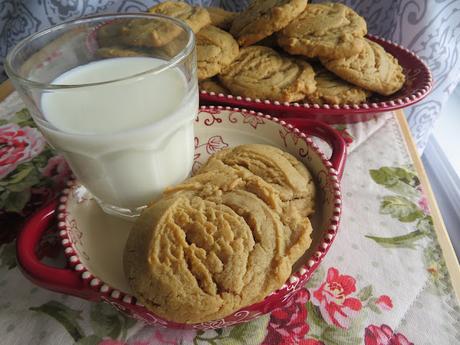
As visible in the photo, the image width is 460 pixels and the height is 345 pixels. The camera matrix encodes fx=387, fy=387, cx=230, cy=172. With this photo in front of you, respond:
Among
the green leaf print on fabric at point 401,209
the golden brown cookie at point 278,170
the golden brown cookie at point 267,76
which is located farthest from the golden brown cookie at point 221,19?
the green leaf print on fabric at point 401,209

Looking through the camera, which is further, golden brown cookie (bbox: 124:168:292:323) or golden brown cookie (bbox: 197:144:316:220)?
golden brown cookie (bbox: 197:144:316:220)

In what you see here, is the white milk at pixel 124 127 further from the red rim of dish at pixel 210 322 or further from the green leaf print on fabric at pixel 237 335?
the green leaf print on fabric at pixel 237 335

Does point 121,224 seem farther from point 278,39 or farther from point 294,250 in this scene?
point 278,39

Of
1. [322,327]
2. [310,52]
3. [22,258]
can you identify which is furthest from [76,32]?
[322,327]

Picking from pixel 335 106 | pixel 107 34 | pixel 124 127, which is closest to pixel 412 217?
pixel 335 106

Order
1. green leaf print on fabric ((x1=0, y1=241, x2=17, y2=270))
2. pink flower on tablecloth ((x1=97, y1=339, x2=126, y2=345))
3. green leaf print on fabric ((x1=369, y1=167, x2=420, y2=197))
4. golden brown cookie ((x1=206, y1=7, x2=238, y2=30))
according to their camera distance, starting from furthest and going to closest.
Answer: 1. golden brown cookie ((x1=206, y1=7, x2=238, y2=30))
2. green leaf print on fabric ((x1=369, y1=167, x2=420, y2=197))
3. green leaf print on fabric ((x1=0, y1=241, x2=17, y2=270))
4. pink flower on tablecloth ((x1=97, y1=339, x2=126, y2=345))

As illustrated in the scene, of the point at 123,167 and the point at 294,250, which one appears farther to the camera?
the point at 123,167

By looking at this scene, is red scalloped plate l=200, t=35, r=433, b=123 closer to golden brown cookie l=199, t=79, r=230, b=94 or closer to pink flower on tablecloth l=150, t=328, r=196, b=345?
golden brown cookie l=199, t=79, r=230, b=94

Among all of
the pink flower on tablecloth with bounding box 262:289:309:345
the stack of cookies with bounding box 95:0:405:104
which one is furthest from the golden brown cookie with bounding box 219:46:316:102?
the pink flower on tablecloth with bounding box 262:289:309:345
